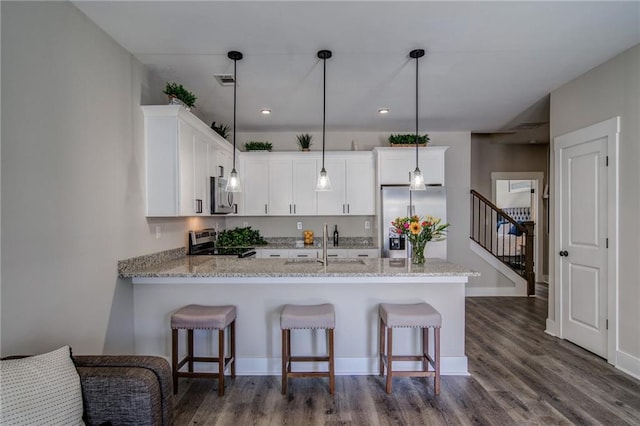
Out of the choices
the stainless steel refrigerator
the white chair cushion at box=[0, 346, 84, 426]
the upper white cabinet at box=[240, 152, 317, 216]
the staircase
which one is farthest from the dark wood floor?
the upper white cabinet at box=[240, 152, 317, 216]

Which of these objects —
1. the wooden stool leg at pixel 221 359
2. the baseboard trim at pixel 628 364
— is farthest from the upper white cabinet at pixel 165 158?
the baseboard trim at pixel 628 364

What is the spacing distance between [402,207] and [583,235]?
2.00m

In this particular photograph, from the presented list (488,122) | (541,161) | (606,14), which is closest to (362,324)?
(606,14)

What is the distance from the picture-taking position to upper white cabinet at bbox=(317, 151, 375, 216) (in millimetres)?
4949

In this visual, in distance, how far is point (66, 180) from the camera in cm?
199

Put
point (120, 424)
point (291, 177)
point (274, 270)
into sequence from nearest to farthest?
point (120, 424) → point (274, 270) → point (291, 177)

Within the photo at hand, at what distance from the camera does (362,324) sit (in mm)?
2783

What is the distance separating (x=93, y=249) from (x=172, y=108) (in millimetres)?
1329

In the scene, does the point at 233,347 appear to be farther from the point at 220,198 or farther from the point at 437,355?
the point at 220,198

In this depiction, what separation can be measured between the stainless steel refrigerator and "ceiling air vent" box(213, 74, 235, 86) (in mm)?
2471

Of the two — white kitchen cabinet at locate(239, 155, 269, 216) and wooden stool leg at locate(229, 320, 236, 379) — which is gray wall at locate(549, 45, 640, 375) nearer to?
wooden stool leg at locate(229, 320, 236, 379)

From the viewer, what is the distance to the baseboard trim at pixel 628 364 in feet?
8.75

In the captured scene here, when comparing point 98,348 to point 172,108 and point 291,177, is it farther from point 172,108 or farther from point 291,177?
point 291,177

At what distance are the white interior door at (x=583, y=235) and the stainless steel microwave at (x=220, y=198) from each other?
3851mm
